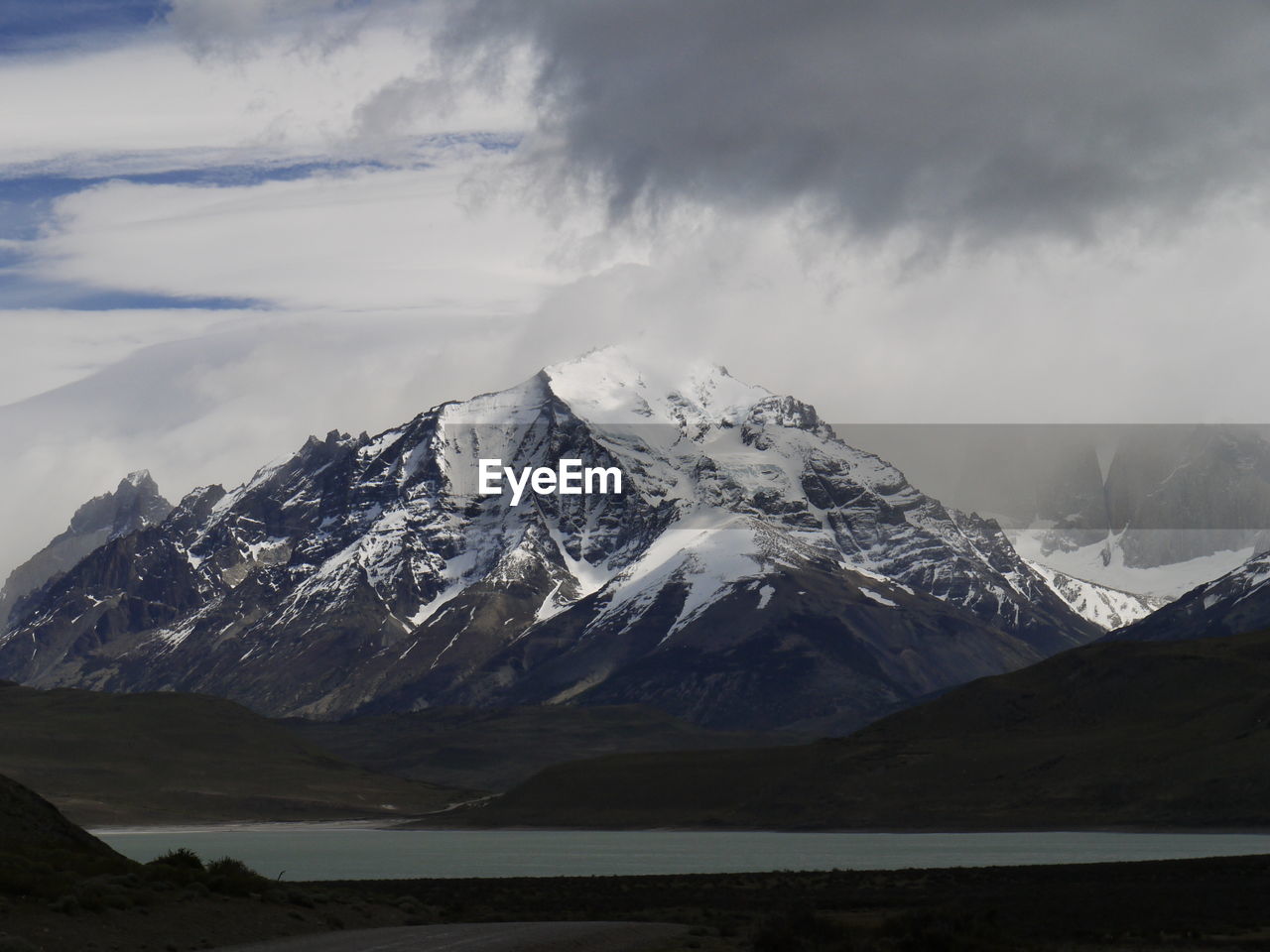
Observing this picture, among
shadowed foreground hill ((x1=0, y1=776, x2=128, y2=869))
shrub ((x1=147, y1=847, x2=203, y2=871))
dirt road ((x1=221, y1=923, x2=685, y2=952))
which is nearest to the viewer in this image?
dirt road ((x1=221, y1=923, x2=685, y2=952))

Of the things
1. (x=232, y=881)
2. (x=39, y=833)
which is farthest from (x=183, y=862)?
(x=39, y=833)

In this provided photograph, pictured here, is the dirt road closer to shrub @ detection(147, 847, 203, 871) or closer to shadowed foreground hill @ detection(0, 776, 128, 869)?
shrub @ detection(147, 847, 203, 871)

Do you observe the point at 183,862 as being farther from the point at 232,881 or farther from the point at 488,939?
the point at 488,939

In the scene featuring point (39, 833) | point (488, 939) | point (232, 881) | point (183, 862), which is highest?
point (39, 833)

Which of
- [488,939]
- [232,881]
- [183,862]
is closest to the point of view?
[488,939]

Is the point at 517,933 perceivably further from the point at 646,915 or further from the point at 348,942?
the point at 646,915

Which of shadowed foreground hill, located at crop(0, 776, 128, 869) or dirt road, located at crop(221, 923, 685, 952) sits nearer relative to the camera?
dirt road, located at crop(221, 923, 685, 952)

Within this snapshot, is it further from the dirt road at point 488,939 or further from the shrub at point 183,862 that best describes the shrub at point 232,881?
the dirt road at point 488,939

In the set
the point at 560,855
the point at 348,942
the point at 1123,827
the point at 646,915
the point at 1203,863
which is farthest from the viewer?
the point at 1123,827

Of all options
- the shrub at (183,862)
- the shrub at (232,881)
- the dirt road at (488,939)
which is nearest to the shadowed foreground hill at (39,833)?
the shrub at (183,862)

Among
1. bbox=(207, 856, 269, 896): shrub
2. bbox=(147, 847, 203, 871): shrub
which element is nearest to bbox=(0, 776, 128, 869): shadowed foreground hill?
bbox=(147, 847, 203, 871): shrub

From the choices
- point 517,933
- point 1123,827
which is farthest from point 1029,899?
point 1123,827
